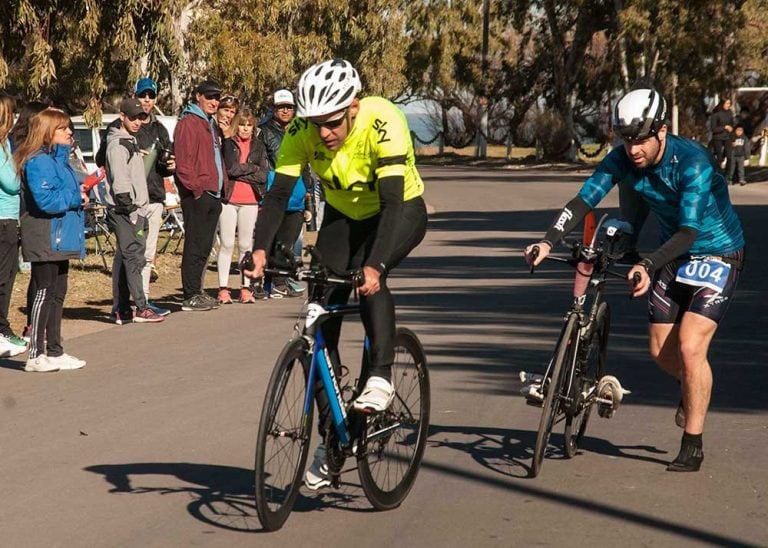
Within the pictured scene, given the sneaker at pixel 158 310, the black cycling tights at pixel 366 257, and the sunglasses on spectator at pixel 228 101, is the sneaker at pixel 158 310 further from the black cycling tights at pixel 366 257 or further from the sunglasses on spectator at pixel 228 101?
the black cycling tights at pixel 366 257

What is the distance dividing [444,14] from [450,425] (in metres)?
68.4

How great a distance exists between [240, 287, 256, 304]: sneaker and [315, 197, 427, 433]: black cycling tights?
7.82 metres

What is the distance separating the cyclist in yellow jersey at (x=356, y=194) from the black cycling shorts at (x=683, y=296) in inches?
57.6

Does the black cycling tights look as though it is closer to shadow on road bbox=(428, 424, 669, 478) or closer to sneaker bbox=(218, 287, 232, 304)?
shadow on road bbox=(428, 424, 669, 478)

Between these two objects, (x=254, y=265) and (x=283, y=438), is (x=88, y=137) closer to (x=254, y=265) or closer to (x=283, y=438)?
(x=254, y=265)

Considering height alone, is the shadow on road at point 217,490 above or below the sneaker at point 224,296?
above

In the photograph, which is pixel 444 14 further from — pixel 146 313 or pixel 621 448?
pixel 621 448

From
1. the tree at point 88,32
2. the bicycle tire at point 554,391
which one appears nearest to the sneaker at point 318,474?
the bicycle tire at point 554,391

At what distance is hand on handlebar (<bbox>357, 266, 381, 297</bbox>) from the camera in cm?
588

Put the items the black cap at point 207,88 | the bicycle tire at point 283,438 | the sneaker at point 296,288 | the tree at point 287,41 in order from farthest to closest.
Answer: the tree at point 287,41 < the sneaker at point 296,288 < the black cap at point 207,88 < the bicycle tire at point 283,438

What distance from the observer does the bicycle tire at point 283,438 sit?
562cm

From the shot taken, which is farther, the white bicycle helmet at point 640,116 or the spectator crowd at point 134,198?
the spectator crowd at point 134,198

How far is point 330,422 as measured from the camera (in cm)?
612

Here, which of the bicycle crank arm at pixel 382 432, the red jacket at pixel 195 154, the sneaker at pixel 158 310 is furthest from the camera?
the red jacket at pixel 195 154
